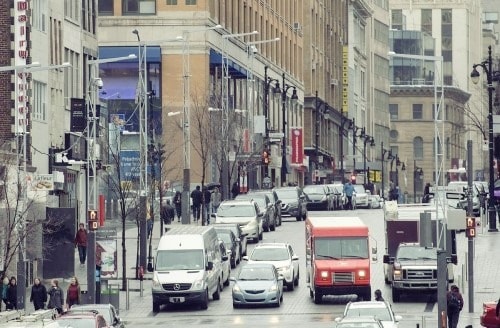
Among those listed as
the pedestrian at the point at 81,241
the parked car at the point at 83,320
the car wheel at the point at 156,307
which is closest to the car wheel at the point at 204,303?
the car wheel at the point at 156,307

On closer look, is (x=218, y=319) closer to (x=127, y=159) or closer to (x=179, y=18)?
(x=127, y=159)

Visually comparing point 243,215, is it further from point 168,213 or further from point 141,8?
point 141,8

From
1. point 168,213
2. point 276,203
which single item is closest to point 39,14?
point 168,213

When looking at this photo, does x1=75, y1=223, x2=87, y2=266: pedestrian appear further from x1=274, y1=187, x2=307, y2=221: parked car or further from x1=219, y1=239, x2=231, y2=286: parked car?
x1=274, y1=187, x2=307, y2=221: parked car

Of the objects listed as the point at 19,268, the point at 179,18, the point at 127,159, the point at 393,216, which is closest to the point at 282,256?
the point at 393,216

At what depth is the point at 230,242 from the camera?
67.4 meters

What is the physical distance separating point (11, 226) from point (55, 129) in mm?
23601

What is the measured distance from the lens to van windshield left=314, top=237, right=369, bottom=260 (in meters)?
57.8

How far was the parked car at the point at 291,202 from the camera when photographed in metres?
89.2

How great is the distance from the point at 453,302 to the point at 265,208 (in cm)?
3070

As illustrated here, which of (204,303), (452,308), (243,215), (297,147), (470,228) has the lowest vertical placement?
(204,303)

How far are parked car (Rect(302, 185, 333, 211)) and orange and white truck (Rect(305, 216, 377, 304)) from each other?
38.0m

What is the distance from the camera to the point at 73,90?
3236 inches

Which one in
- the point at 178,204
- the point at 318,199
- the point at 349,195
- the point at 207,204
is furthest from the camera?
the point at 349,195
